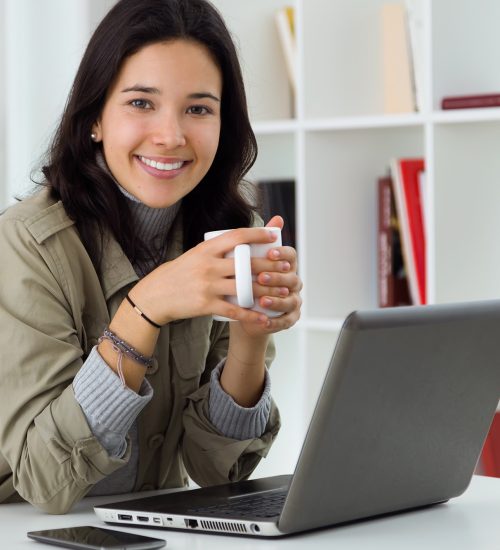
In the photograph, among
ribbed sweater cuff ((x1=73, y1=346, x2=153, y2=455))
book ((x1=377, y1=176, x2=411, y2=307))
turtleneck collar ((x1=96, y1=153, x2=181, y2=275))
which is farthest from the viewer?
book ((x1=377, y1=176, x2=411, y2=307))

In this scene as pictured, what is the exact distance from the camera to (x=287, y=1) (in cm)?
291

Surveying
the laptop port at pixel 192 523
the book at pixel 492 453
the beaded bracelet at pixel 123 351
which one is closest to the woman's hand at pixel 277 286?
the beaded bracelet at pixel 123 351

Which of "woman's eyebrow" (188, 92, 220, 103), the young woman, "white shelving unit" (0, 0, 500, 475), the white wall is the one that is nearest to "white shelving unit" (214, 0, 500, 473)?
"white shelving unit" (0, 0, 500, 475)

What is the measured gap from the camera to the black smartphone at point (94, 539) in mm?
1032

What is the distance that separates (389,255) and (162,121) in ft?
4.23

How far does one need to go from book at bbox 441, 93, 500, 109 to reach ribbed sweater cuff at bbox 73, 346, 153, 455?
4.46 feet

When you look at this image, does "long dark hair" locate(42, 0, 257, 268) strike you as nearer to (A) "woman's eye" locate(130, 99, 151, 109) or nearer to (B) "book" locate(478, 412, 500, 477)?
(A) "woman's eye" locate(130, 99, 151, 109)

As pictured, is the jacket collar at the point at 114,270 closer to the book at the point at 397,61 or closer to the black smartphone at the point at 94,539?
the black smartphone at the point at 94,539

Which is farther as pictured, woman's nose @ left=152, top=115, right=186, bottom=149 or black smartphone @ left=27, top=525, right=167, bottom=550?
woman's nose @ left=152, top=115, right=186, bottom=149

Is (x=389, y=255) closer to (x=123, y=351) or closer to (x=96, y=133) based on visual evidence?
(x=96, y=133)

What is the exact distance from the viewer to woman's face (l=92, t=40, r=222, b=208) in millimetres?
1426

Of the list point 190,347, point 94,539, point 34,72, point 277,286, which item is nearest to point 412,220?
point 34,72

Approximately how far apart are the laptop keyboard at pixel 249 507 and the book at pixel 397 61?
152 centimetres

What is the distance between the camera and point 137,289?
129 centimetres
